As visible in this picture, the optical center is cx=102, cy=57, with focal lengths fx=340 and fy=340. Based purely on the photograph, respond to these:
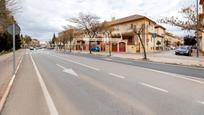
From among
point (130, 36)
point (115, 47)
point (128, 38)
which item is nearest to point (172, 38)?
point (128, 38)

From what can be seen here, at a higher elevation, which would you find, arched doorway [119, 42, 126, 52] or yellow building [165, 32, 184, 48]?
yellow building [165, 32, 184, 48]

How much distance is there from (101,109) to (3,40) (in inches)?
2645

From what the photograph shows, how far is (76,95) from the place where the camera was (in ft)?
34.9

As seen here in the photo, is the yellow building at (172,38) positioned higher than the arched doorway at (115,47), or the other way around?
the yellow building at (172,38)

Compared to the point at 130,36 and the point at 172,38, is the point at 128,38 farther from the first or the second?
the point at 172,38

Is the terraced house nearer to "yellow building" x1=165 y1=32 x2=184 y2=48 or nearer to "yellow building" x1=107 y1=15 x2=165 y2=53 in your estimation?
"yellow building" x1=107 y1=15 x2=165 y2=53

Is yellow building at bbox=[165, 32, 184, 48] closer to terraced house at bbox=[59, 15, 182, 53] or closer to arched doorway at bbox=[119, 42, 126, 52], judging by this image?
terraced house at bbox=[59, 15, 182, 53]

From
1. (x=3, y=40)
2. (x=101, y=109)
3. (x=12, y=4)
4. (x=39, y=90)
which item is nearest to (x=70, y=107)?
(x=101, y=109)

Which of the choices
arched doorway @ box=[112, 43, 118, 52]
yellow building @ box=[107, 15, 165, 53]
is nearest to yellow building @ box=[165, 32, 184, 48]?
yellow building @ box=[107, 15, 165, 53]

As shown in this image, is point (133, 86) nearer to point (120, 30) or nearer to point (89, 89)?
point (89, 89)

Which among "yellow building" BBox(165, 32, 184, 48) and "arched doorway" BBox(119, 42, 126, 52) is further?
"yellow building" BBox(165, 32, 184, 48)

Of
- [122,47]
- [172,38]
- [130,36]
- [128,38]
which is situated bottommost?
[122,47]

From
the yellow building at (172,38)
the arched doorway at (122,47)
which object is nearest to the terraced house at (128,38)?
the arched doorway at (122,47)

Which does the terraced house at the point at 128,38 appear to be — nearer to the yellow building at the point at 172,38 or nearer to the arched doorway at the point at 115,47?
the arched doorway at the point at 115,47
